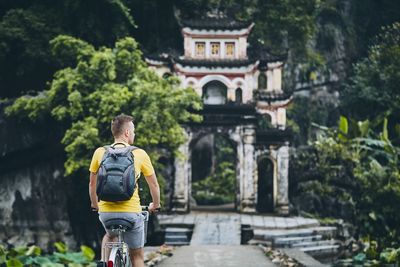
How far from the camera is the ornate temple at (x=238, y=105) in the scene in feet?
65.8

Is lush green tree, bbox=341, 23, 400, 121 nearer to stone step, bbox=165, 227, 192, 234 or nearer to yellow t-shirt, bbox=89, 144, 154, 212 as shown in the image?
stone step, bbox=165, 227, 192, 234

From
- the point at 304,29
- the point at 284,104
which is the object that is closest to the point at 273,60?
the point at 284,104

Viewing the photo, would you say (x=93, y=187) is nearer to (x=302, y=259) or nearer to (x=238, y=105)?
(x=302, y=259)

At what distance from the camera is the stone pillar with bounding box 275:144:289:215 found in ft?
67.2

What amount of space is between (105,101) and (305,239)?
Answer: 248 inches

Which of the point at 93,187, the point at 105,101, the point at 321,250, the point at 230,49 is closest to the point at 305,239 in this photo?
the point at 321,250

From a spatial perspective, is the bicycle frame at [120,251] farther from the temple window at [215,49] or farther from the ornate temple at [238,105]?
the temple window at [215,49]

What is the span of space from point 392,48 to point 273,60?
6.00 m

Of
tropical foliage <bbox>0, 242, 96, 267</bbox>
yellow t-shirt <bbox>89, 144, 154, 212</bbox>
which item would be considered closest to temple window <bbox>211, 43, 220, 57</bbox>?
tropical foliage <bbox>0, 242, 96, 267</bbox>

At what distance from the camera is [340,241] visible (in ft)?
56.1

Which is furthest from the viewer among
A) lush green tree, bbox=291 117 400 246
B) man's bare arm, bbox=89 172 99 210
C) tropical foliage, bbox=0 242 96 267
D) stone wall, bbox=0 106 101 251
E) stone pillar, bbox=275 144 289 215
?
stone pillar, bbox=275 144 289 215

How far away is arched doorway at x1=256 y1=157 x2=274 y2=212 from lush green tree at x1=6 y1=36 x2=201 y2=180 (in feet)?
21.4

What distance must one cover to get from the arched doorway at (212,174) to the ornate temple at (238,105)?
439 cm

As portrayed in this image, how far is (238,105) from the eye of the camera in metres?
20.2
